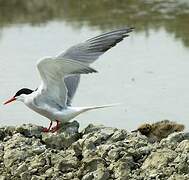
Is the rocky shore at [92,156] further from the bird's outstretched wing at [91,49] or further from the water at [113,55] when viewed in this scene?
the water at [113,55]

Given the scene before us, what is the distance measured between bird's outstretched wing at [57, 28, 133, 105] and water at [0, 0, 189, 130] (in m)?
1.68

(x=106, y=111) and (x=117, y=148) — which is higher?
(x=117, y=148)

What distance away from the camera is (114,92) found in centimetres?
1205

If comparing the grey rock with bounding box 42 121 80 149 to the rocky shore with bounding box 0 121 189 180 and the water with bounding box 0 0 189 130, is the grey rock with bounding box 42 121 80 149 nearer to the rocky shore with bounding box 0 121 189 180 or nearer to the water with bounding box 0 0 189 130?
the rocky shore with bounding box 0 121 189 180

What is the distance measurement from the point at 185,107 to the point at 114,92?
4.35ft

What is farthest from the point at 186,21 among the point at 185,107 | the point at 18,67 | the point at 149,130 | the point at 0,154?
the point at 0,154

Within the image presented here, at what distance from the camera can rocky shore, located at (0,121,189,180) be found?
7.17m

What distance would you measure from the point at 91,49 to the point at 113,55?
19.3 ft

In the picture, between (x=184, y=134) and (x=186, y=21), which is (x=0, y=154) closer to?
(x=184, y=134)

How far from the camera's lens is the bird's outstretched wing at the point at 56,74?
8062mm

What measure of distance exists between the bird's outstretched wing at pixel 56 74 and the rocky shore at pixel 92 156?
38cm

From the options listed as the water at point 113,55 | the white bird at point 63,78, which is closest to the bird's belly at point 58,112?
the white bird at point 63,78

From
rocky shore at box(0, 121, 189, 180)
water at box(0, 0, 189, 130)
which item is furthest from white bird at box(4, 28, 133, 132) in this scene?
water at box(0, 0, 189, 130)

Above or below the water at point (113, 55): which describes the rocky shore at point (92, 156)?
above
